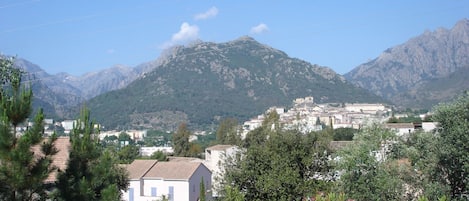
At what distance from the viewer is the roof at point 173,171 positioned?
38.2 metres

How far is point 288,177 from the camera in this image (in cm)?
1984

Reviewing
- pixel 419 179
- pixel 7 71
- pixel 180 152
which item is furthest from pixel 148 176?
pixel 180 152

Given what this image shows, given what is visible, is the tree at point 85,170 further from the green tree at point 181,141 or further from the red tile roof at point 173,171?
the green tree at point 181,141

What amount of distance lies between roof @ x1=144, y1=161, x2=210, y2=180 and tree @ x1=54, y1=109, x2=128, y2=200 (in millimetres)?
26342

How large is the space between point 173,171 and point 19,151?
2979 cm

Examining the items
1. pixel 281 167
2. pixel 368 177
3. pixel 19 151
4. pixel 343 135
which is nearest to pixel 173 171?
pixel 368 177

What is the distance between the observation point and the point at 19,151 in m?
9.45

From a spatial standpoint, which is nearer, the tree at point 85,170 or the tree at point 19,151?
the tree at point 19,151

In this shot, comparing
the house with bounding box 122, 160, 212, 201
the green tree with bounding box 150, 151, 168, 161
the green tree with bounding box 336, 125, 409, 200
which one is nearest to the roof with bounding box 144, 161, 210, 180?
the house with bounding box 122, 160, 212, 201

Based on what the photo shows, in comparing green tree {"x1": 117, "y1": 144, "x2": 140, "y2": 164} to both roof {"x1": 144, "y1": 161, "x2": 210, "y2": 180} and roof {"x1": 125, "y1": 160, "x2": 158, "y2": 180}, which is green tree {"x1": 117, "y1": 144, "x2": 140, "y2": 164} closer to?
roof {"x1": 125, "y1": 160, "x2": 158, "y2": 180}

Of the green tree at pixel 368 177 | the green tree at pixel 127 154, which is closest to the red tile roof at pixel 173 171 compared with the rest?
the green tree at pixel 368 177

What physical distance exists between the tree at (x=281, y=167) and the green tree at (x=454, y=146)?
4.65 metres

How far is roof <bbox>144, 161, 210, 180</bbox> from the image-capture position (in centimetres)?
3819

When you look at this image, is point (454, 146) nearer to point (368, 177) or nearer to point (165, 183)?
point (368, 177)
